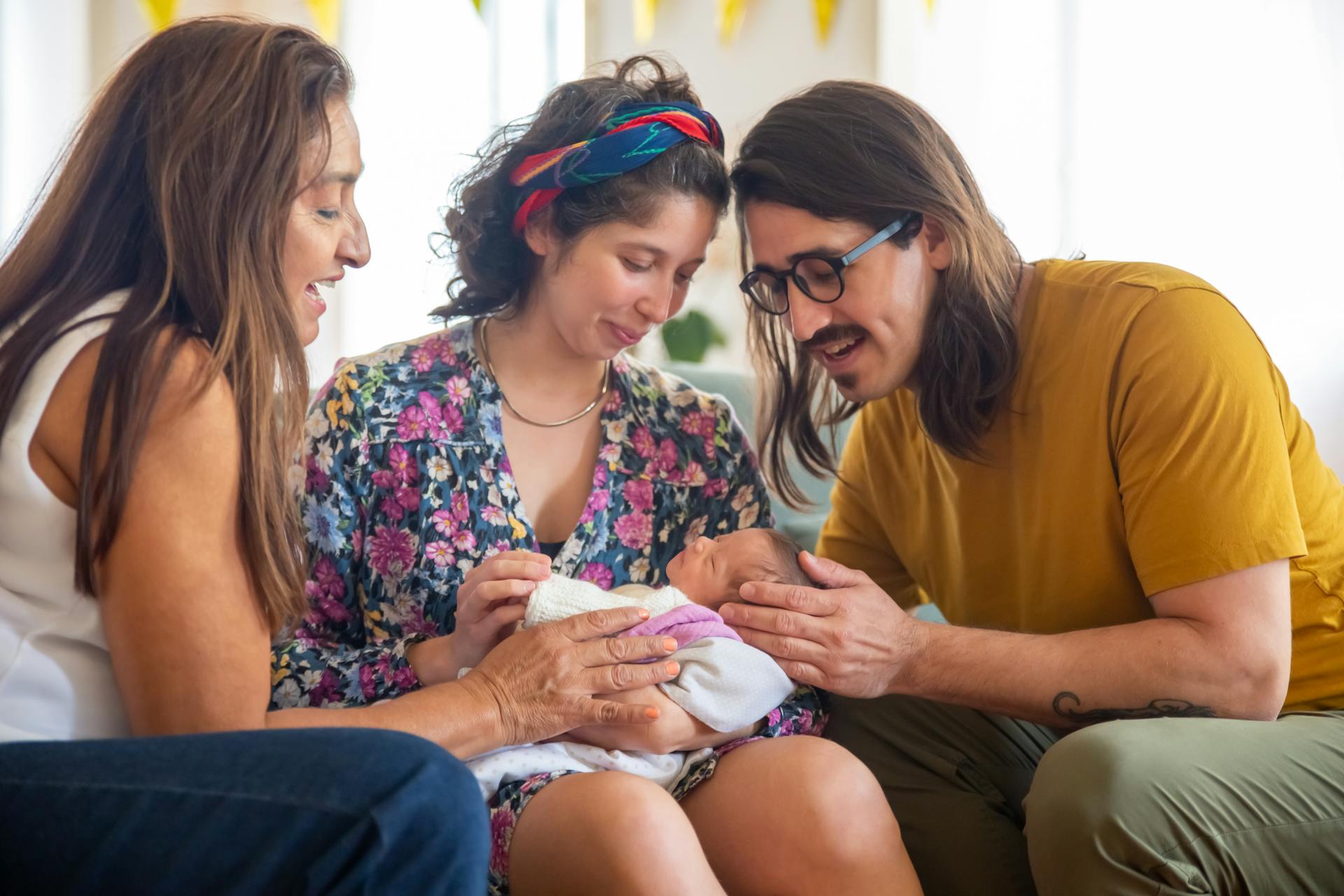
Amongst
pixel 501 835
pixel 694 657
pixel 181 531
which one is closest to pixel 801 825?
pixel 694 657

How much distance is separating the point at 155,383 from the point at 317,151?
0.39 m

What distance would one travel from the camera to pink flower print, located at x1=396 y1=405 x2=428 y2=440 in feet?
5.84

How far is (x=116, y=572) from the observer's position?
113 cm

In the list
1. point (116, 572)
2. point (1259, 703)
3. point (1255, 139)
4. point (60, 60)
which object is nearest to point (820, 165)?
point (1259, 703)

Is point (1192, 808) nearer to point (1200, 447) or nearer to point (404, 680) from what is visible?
point (1200, 447)

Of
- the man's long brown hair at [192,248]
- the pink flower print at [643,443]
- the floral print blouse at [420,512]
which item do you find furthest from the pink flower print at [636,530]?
the man's long brown hair at [192,248]

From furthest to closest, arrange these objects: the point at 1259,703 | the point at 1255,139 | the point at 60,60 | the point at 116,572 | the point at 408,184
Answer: the point at 408,184 → the point at 60,60 → the point at 1255,139 → the point at 1259,703 → the point at 116,572

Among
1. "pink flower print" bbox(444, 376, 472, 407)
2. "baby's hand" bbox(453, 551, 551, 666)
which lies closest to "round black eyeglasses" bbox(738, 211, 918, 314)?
"pink flower print" bbox(444, 376, 472, 407)

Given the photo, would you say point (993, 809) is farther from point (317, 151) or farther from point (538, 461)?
point (317, 151)

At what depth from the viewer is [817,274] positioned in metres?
1.77

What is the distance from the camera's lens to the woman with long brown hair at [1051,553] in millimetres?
1358

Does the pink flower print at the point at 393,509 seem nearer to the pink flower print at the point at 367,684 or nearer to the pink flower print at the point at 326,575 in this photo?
the pink flower print at the point at 326,575

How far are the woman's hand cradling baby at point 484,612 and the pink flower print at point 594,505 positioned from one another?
0.21 meters

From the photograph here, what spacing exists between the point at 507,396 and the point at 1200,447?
3.43 feet
